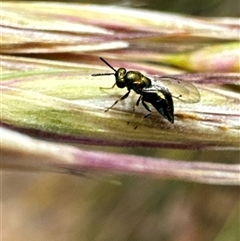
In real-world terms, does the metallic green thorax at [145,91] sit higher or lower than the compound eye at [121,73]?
lower

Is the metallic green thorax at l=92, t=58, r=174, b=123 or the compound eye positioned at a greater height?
the compound eye

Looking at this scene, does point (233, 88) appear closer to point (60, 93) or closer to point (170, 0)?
point (60, 93)

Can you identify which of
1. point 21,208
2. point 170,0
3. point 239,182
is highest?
point 170,0

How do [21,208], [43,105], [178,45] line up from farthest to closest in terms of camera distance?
[21,208], [178,45], [43,105]

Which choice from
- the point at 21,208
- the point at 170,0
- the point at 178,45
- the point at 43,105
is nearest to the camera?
the point at 43,105

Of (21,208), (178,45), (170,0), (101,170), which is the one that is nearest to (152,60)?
(178,45)
